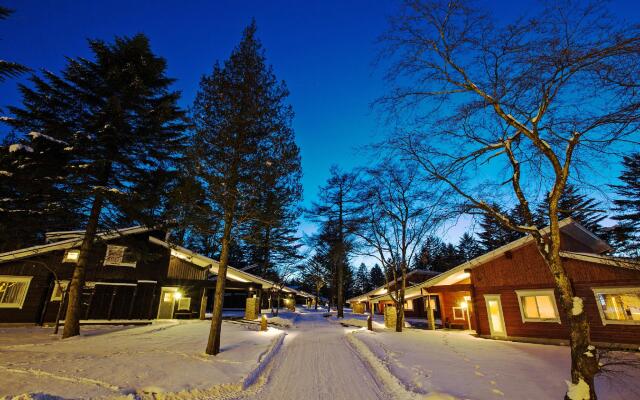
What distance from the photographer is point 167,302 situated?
22328 mm

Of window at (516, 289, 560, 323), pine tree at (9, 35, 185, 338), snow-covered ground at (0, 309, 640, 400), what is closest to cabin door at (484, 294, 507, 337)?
window at (516, 289, 560, 323)

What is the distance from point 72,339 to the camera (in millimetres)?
10516

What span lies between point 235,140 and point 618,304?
18.8 metres

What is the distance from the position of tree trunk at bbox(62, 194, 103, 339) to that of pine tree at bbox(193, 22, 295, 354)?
20.2 ft

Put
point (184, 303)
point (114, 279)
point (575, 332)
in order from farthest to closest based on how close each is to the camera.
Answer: point (184, 303)
point (114, 279)
point (575, 332)

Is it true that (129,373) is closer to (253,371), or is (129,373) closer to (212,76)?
(253,371)

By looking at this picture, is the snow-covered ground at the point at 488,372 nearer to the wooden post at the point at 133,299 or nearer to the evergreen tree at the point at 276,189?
the evergreen tree at the point at 276,189

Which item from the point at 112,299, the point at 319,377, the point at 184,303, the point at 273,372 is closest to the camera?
the point at 319,377

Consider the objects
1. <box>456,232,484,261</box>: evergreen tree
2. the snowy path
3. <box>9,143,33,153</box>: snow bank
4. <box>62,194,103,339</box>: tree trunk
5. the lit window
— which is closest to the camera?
the snowy path

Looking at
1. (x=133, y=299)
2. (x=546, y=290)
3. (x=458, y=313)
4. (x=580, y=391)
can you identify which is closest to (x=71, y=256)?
(x=133, y=299)

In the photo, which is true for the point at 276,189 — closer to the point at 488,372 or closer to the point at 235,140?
the point at 235,140

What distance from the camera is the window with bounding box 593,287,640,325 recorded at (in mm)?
11641

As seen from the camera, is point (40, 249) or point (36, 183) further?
point (40, 249)

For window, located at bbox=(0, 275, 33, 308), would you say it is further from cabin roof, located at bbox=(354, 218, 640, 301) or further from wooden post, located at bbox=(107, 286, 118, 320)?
cabin roof, located at bbox=(354, 218, 640, 301)
